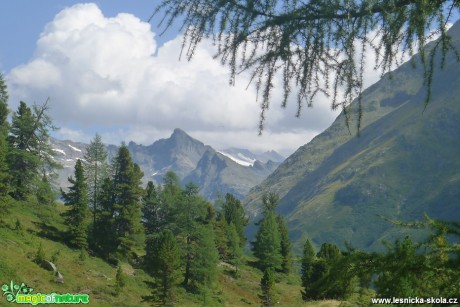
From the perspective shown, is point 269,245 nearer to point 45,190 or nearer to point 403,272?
point 45,190

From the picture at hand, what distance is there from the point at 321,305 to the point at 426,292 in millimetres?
22553

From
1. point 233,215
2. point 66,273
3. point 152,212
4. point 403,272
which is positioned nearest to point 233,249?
point 152,212

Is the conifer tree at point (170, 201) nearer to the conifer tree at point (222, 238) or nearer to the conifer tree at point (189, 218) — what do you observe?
the conifer tree at point (189, 218)

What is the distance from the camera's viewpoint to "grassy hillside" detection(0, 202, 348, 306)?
35.5m

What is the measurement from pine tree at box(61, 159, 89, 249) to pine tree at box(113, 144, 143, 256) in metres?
5.37

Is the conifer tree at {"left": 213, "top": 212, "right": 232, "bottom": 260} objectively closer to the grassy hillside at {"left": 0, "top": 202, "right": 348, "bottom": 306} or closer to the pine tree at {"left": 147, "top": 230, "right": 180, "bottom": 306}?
the grassy hillside at {"left": 0, "top": 202, "right": 348, "bottom": 306}

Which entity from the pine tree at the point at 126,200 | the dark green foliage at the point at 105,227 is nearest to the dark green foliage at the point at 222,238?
the pine tree at the point at 126,200

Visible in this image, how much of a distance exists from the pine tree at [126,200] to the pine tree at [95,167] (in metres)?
2.26

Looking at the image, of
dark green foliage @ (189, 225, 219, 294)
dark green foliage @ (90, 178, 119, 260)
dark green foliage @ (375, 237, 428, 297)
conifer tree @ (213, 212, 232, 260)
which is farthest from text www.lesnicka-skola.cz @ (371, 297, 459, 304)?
conifer tree @ (213, 212, 232, 260)

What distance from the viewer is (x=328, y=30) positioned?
4.02 m

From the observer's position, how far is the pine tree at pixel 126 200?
57281 mm

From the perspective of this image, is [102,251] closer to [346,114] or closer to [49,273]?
[49,273]

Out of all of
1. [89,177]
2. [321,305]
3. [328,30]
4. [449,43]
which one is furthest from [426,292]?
[89,177]

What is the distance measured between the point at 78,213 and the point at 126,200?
8486 mm
